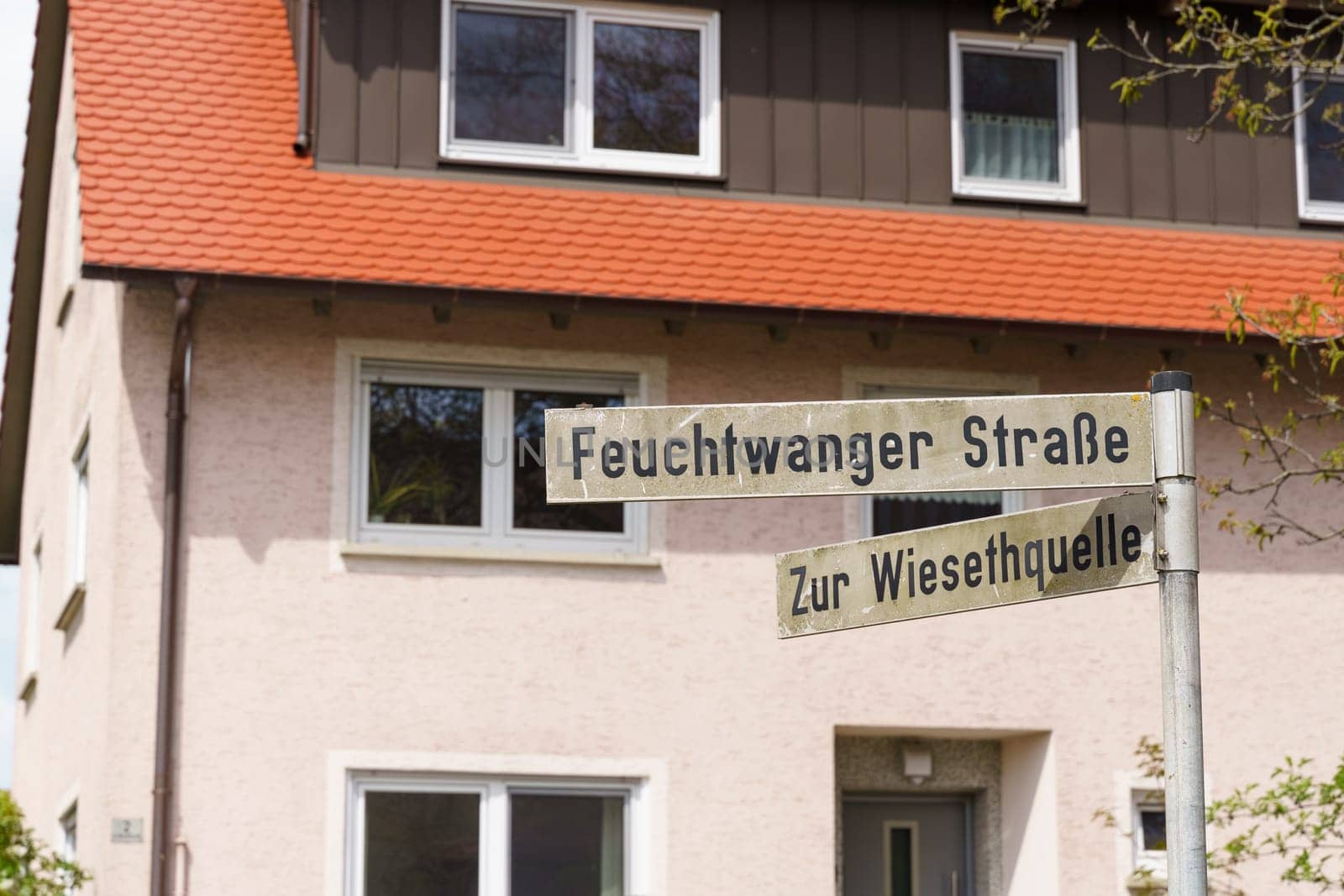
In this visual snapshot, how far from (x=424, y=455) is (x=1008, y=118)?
4.27 m

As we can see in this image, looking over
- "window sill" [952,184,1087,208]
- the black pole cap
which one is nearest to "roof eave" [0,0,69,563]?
"window sill" [952,184,1087,208]

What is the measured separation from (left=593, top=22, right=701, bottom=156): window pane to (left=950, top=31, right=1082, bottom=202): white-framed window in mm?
1622

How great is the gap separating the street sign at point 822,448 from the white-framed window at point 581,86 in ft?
24.1

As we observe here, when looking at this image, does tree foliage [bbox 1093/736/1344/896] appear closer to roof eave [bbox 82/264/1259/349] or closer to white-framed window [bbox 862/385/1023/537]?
white-framed window [bbox 862/385/1023/537]

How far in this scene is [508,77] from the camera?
42.0ft

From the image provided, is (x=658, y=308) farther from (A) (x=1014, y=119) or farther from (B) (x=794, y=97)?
(A) (x=1014, y=119)

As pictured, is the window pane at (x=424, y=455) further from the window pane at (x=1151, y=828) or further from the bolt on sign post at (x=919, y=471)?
the bolt on sign post at (x=919, y=471)

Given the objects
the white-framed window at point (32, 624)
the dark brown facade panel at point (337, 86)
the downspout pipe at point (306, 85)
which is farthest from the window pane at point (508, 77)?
the white-framed window at point (32, 624)

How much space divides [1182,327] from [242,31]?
5.73 meters

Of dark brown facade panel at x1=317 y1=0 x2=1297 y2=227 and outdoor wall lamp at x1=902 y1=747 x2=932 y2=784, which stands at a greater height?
dark brown facade panel at x1=317 y1=0 x2=1297 y2=227

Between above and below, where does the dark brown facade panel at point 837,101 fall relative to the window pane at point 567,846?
above

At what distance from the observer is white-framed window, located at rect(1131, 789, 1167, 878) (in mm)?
12156

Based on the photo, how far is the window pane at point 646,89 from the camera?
42.1 ft

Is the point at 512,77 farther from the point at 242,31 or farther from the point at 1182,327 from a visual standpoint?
the point at 1182,327
